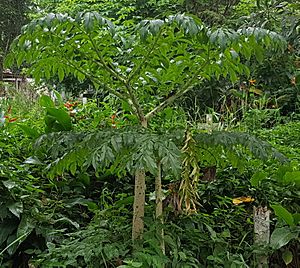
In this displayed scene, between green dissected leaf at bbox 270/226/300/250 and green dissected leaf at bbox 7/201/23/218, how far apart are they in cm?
104

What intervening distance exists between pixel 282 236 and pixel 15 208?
1104 mm

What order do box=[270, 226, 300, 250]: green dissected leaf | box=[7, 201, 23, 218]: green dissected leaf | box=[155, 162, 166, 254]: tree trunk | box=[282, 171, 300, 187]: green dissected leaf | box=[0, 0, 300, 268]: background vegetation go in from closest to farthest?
1. box=[0, 0, 300, 268]: background vegetation
2. box=[155, 162, 166, 254]: tree trunk
3. box=[270, 226, 300, 250]: green dissected leaf
4. box=[7, 201, 23, 218]: green dissected leaf
5. box=[282, 171, 300, 187]: green dissected leaf

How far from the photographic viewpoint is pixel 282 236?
169cm

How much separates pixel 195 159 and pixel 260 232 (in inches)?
19.2

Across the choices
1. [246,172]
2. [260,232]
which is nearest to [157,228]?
[260,232]

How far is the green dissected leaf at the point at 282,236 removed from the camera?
1.66m

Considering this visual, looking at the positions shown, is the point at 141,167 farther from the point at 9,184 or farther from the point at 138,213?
the point at 9,184

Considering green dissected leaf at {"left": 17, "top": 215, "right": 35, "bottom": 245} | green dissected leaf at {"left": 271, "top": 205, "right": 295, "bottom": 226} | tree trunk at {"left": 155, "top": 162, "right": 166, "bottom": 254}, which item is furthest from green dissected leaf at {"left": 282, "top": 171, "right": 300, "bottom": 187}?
green dissected leaf at {"left": 17, "top": 215, "right": 35, "bottom": 245}

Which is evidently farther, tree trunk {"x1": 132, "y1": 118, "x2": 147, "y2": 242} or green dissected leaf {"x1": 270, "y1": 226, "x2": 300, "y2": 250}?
green dissected leaf {"x1": 270, "y1": 226, "x2": 300, "y2": 250}

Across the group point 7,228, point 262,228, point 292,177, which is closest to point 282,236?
point 262,228

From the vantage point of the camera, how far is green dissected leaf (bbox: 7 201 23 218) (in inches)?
69.6

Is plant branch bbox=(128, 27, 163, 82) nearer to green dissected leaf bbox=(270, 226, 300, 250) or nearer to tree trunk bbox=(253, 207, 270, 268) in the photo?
tree trunk bbox=(253, 207, 270, 268)

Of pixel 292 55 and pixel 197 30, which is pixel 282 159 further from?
pixel 292 55

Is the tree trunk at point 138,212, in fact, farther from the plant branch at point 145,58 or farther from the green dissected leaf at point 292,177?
the green dissected leaf at point 292,177
